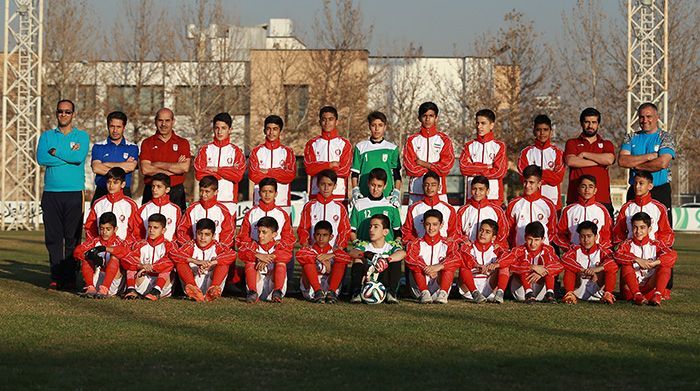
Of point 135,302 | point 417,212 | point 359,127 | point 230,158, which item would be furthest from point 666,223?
point 359,127

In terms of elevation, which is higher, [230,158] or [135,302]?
[230,158]

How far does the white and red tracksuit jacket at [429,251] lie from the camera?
11.0m

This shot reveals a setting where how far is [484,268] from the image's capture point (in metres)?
11.0

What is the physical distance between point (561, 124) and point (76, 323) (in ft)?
119

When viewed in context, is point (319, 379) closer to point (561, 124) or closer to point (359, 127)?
point (359, 127)

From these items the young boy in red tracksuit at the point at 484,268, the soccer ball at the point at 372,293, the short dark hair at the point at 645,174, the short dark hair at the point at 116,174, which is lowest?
the soccer ball at the point at 372,293

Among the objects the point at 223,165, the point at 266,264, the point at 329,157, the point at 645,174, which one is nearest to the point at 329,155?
the point at 329,157

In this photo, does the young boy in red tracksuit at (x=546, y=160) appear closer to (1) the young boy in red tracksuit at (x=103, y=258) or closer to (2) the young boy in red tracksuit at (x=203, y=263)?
(2) the young boy in red tracksuit at (x=203, y=263)

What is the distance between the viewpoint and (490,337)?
8008mm

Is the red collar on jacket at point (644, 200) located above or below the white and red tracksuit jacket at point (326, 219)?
above

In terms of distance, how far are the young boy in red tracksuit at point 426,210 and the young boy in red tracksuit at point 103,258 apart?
307cm

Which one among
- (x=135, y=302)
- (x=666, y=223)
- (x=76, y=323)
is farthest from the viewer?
(x=666, y=223)

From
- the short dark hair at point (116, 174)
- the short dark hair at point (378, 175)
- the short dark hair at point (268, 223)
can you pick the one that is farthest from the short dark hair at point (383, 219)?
the short dark hair at point (116, 174)

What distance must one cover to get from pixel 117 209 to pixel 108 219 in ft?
1.47
